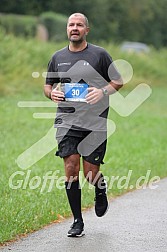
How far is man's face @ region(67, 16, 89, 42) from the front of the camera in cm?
758

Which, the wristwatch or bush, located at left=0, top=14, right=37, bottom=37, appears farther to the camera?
bush, located at left=0, top=14, right=37, bottom=37

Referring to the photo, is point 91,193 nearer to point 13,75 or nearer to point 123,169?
point 123,169

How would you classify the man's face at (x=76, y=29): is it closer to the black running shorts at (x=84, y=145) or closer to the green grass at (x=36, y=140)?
the black running shorts at (x=84, y=145)

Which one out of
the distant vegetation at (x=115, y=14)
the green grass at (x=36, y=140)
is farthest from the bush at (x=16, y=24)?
the green grass at (x=36, y=140)

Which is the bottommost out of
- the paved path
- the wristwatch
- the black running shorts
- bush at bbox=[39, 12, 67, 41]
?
bush at bbox=[39, 12, 67, 41]

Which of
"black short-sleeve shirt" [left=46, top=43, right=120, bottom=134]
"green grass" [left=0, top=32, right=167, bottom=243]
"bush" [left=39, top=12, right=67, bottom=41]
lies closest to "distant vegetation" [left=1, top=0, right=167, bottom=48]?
"bush" [left=39, top=12, right=67, bottom=41]

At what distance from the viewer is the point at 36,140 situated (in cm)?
1572

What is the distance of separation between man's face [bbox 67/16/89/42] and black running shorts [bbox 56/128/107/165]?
2.88 ft

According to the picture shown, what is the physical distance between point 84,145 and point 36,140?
812 centimetres

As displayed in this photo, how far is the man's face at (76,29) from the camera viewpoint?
7582 mm

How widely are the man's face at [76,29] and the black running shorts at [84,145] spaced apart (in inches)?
34.6

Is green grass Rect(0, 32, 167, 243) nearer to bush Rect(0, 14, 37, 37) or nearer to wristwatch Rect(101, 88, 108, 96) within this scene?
wristwatch Rect(101, 88, 108, 96)

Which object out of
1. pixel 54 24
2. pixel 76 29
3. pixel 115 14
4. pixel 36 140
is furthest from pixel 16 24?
pixel 76 29

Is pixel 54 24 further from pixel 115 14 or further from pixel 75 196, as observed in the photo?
pixel 75 196
